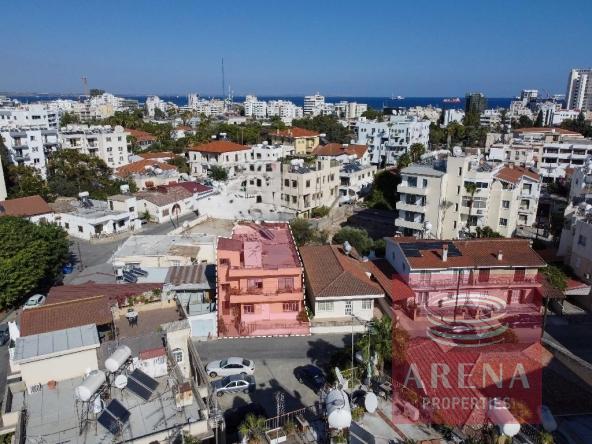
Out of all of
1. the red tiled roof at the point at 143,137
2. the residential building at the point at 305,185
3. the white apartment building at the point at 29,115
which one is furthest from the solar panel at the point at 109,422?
the white apartment building at the point at 29,115

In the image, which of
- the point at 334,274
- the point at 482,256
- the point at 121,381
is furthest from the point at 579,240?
the point at 121,381

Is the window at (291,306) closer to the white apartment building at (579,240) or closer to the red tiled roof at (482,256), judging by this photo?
the red tiled roof at (482,256)

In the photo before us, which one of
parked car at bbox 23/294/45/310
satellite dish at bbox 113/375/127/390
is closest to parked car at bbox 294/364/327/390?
satellite dish at bbox 113/375/127/390

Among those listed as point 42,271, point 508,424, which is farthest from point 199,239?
point 508,424

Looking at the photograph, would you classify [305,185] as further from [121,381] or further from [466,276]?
[121,381]

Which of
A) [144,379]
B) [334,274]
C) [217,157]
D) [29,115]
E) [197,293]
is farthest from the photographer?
[29,115]

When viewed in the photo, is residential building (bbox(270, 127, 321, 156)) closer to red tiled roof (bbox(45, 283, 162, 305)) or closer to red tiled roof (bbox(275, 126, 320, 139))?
red tiled roof (bbox(275, 126, 320, 139))
